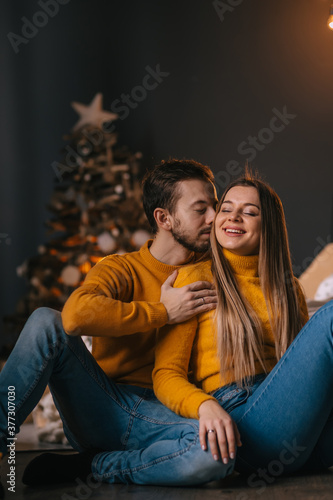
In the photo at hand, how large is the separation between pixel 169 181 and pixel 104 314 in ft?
1.76

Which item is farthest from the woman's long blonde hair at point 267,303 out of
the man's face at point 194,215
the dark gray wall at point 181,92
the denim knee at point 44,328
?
the dark gray wall at point 181,92

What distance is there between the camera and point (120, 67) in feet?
12.8

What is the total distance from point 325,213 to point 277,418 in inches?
83.4

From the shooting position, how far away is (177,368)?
4.41 feet

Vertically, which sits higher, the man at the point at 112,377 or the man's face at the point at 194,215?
the man's face at the point at 194,215

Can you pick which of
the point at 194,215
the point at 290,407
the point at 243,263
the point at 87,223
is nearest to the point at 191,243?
the point at 194,215

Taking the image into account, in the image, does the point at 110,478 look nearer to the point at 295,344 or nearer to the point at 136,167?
the point at 295,344

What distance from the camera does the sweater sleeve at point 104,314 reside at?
129 cm

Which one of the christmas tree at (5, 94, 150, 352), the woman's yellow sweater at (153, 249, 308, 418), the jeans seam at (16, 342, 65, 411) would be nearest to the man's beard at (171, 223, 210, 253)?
the woman's yellow sweater at (153, 249, 308, 418)

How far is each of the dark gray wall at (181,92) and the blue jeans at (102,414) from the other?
203 centimetres

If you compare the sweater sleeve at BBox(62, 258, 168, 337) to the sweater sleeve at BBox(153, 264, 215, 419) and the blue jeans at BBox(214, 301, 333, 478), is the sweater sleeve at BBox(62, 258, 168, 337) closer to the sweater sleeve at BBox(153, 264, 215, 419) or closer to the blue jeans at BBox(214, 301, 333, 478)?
the sweater sleeve at BBox(153, 264, 215, 419)

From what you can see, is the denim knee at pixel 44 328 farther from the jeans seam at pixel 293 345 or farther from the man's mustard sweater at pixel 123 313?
the jeans seam at pixel 293 345

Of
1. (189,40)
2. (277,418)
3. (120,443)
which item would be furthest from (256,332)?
(189,40)

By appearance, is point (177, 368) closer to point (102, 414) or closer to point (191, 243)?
point (102, 414)
